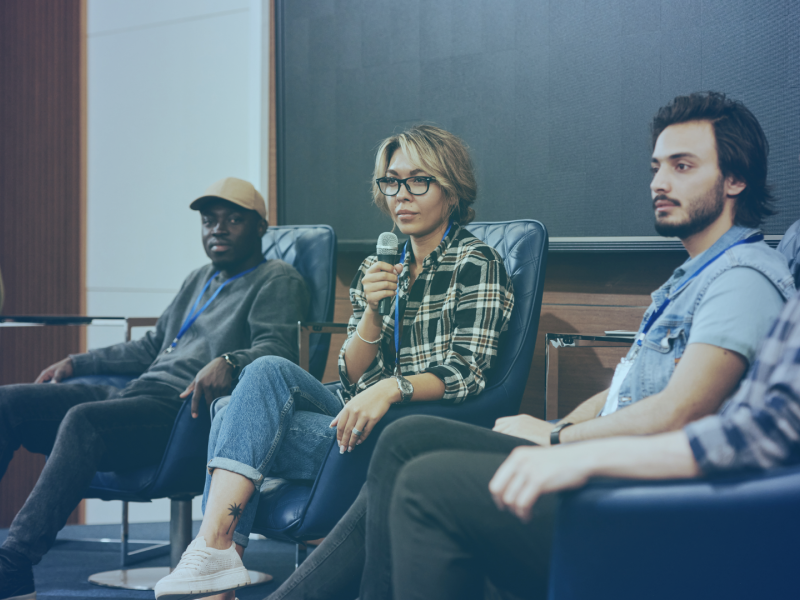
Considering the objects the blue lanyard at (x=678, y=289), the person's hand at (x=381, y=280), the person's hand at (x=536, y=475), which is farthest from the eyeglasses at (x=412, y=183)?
the person's hand at (x=536, y=475)

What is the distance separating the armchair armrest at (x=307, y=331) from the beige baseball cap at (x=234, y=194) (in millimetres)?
568

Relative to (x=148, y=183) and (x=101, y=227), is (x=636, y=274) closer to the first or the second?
(x=148, y=183)

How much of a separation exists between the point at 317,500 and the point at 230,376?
1.94 feet

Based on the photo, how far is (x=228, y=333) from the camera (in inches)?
87.4

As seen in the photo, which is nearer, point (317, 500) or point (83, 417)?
point (317, 500)

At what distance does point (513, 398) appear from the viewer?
1651 mm

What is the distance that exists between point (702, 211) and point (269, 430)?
1018 mm

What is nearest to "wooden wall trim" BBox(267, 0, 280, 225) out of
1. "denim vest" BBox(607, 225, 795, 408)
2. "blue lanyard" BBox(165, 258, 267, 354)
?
"blue lanyard" BBox(165, 258, 267, 354)

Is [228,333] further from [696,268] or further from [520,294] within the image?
[696,268]

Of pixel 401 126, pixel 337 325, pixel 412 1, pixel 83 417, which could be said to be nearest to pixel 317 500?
pixel 337 325

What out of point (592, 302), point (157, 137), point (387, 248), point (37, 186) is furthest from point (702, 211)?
point (37, 186)

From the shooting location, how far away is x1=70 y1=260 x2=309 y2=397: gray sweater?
2135mm

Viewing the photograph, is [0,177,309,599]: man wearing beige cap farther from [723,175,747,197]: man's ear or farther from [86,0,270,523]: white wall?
[723,175,747,197]: man's ear

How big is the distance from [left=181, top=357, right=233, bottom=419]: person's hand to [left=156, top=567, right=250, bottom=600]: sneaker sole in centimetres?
54
